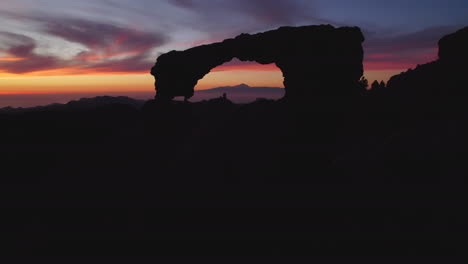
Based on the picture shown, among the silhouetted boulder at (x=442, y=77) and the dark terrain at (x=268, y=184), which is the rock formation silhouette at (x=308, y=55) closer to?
the dark terrain at (x=268, y=184)

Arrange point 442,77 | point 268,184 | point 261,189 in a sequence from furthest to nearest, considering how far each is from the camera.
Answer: point 442,77 < point 268,184 < point 261,189

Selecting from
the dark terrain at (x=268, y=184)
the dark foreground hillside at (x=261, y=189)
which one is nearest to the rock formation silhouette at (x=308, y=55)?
the dark terrain at (x=268, y=184)

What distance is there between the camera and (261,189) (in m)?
16.1

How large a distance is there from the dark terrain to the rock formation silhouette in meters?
1.59

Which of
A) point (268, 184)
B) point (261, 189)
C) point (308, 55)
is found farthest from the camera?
point (308, 55)

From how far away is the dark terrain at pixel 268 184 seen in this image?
1008 centimetres

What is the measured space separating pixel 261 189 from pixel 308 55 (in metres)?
16.7

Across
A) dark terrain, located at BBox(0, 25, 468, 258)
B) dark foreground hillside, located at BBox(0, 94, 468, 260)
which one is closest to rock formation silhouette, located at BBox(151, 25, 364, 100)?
dark terrain, located at BBox(0, 25, 468, 258)

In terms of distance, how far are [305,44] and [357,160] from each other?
15979mm

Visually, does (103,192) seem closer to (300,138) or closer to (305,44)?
(300,138)

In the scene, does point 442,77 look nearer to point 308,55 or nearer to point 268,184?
point 308,55

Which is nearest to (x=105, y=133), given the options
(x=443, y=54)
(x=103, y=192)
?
(x=103, y=192)

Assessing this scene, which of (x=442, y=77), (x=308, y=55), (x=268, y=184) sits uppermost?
(x=308, y=55)

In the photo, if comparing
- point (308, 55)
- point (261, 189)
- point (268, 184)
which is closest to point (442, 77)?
point (308, 55)
